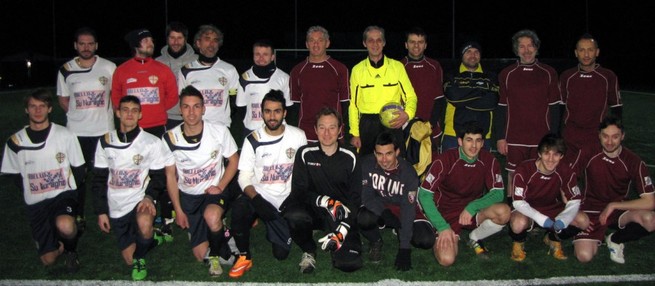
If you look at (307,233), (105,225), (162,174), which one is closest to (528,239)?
(307,233)

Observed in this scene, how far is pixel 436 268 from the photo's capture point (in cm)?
452

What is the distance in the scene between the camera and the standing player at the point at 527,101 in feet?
18.1

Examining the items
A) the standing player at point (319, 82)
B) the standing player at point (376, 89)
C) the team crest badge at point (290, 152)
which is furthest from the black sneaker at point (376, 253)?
the standing player at point (319, 82)

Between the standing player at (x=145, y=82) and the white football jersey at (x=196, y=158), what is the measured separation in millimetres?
764

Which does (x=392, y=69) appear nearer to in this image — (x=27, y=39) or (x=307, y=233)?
(x=307, y=233)

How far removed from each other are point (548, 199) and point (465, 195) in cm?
69

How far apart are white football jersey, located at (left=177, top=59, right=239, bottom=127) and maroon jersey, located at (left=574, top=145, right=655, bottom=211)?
3592 mm

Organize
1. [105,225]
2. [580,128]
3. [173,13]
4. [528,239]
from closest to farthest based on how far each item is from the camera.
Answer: [105,225] → [528,239] → [580,128] → [173,13]

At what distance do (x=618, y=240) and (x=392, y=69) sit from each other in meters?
2.52

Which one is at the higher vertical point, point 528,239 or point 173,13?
point 173,13

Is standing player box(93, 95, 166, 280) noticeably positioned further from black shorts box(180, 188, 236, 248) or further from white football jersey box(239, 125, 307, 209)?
white football jersey box(239, 125, 307, 209)

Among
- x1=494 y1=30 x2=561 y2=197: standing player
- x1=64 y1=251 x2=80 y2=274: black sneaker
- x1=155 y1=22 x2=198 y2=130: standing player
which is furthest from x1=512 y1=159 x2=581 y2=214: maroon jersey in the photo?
x1=64 y1=251 x2=80 y2=274: black sneaker

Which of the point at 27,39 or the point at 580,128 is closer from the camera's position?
the point at 580,128

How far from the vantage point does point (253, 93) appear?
591cm
